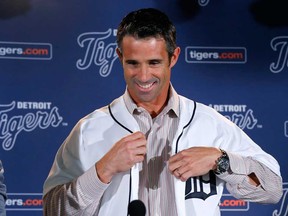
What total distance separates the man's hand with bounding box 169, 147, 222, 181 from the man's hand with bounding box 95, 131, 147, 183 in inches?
4.0

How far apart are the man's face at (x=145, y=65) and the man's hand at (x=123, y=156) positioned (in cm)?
18

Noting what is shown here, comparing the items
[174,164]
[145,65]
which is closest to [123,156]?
[174,164]

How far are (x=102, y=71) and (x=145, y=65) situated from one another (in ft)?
5.28

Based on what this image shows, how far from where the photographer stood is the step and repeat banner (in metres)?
3.75

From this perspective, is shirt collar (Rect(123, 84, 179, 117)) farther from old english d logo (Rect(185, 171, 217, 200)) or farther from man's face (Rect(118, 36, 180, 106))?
old english d logo (Rect(185, 171, 217, 200))

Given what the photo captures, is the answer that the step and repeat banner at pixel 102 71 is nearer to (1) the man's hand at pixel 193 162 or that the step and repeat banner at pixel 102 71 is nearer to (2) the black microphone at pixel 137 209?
(1) the man's hand at pixel 193 162

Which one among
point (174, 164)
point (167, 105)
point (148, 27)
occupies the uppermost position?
point (148, 27)

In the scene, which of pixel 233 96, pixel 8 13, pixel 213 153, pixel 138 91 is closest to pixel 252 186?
pixel 213 153

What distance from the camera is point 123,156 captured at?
7.05 feet

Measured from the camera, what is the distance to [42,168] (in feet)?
12.3

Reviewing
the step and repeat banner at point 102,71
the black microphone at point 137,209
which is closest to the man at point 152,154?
the black microphone at point 137,209

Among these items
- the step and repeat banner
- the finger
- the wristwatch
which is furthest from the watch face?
the step and repeat banner

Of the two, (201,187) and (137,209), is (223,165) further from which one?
(137,209)

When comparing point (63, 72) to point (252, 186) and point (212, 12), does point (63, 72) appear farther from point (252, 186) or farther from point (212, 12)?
point (252, 186)
